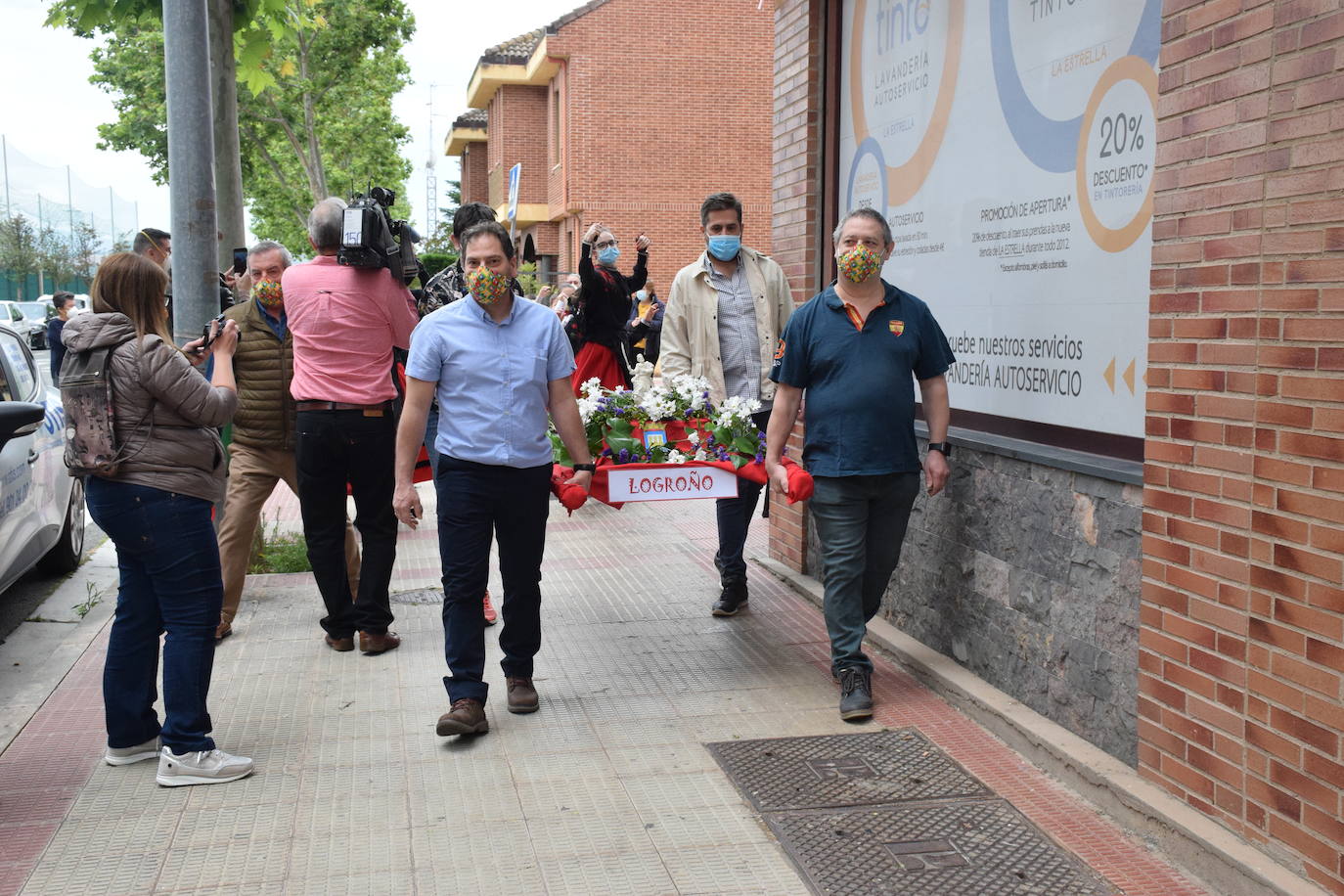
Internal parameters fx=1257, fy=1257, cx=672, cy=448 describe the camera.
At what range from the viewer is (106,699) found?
186 inches

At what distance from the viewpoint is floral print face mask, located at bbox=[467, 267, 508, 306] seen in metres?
4.88

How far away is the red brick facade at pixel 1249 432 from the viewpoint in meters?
3.31

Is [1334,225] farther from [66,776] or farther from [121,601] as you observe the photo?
[66,776]

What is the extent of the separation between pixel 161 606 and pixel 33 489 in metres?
3.27

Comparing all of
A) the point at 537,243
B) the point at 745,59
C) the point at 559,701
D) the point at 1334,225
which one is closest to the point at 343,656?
the point at 559,701

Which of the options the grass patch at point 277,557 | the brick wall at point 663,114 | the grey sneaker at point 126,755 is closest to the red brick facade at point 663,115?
the brick wall at point 663,114

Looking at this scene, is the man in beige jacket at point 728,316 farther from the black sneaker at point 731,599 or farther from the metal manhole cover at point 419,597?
the metal manhole cover at point 419,597

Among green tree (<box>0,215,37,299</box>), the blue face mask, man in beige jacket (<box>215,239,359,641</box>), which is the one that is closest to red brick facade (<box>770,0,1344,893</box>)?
the blue face mask

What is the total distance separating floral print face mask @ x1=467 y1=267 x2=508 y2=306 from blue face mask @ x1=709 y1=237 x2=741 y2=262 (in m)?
1.78

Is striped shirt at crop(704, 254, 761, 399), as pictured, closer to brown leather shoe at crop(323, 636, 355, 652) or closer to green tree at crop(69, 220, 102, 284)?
brown leather shoe at crop(323, 636, 355, 652)

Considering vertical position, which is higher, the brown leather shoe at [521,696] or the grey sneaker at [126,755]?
the brown leather shoe at [521,696]

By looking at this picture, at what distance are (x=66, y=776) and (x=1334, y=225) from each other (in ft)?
15.1

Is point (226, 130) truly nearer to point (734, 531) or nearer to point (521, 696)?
point (734, 531)

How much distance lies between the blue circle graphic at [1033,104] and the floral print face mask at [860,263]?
30.0 inches
